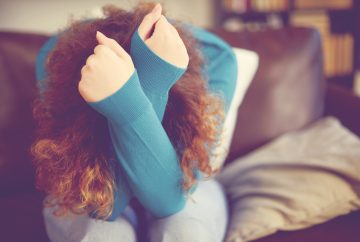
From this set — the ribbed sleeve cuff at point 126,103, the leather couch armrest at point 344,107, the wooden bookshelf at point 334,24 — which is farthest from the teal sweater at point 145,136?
the wooden bookshelf at point 334,24

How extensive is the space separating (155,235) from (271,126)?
0.53 metres

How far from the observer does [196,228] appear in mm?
708

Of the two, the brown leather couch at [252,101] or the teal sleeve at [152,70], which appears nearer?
the teal sleeve at [152,70]

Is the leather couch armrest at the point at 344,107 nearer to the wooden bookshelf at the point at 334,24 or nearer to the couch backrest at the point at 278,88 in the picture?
the couch backrest at the point at 278,88

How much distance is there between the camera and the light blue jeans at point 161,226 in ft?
2.27

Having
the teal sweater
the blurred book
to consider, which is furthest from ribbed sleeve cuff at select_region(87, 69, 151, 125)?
the blurred book

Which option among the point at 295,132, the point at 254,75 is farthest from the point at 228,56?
the point at 295,132

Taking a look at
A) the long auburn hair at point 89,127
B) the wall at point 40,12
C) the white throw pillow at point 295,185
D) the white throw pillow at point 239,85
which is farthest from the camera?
the wall at point 40,12

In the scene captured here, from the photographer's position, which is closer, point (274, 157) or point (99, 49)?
point (99, 49)

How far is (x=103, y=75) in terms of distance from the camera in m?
0.54

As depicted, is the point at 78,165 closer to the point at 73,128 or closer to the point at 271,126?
the point at 73,128

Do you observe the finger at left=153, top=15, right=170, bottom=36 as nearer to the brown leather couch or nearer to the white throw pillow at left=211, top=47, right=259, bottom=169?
the white throw pillow at left=211, top=47, right=259, bottom=169

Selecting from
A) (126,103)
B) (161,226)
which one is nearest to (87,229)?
(161,226)

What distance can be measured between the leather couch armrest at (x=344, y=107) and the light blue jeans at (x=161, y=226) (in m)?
0.50
